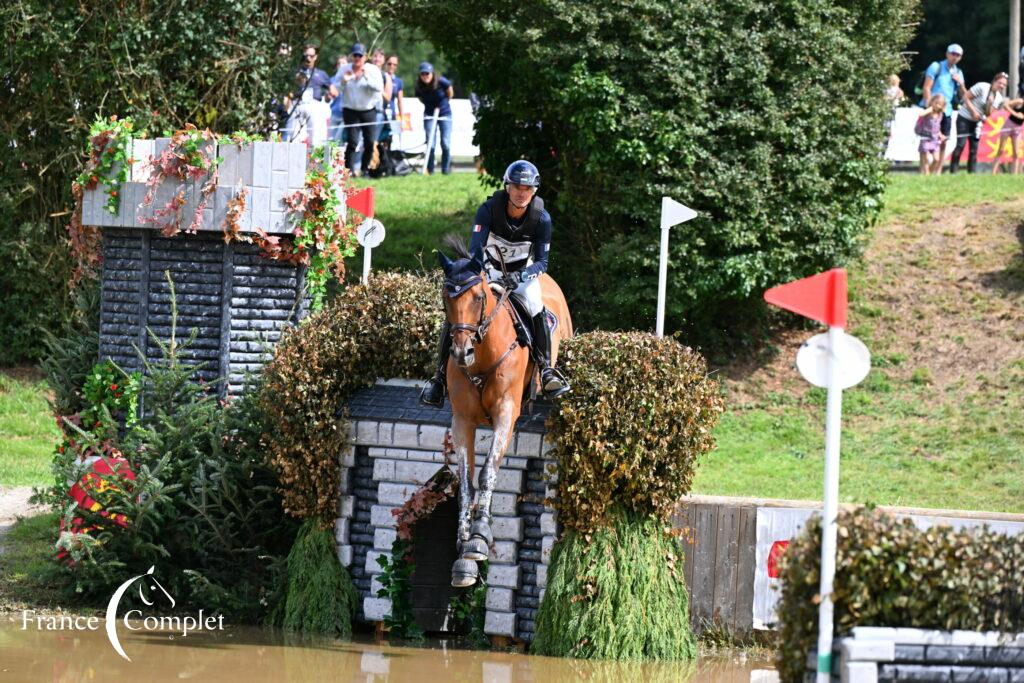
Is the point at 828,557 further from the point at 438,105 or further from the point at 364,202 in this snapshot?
the point at 438,105

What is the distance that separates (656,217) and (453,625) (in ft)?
20.3

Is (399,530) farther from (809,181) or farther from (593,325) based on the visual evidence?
(809,181)

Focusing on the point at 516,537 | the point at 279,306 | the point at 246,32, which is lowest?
the point at 516,537

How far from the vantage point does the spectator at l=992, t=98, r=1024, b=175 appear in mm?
24094

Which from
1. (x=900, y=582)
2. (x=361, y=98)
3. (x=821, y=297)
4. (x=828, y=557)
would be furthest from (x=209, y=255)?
(x=361, y=98)

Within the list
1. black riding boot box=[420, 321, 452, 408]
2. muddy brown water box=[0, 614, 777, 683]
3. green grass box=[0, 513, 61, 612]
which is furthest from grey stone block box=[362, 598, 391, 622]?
green grass box=[0, 513, 61, 612]

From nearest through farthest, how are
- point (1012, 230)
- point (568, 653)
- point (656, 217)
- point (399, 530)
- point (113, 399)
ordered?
point (568, 653), point (399, 530), point (113, 399), point (656, 217), point (1012, 230)

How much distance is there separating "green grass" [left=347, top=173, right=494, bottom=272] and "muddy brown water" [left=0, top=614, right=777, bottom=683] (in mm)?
7651

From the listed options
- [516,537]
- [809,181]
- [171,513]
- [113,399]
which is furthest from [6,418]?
[809,181]

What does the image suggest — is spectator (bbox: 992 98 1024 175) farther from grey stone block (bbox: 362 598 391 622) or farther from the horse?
grey stone block (bbox: 362 598 391 622)

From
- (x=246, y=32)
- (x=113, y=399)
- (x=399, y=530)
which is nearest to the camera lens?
(x=399, y=530)

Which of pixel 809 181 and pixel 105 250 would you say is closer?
pixel 105 250

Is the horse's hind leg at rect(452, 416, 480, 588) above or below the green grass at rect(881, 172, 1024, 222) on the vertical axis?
below

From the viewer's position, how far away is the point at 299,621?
11.5 m
